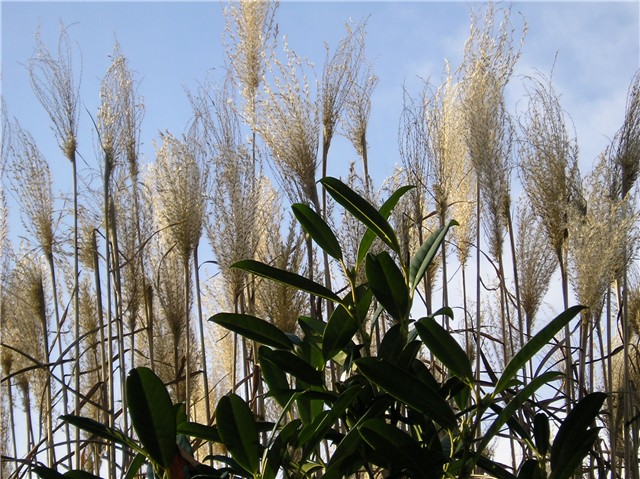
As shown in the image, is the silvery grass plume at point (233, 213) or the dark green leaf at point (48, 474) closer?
the dark green leaf at point (48, 474)

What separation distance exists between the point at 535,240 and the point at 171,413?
2525 mm

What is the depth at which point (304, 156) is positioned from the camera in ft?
9.76

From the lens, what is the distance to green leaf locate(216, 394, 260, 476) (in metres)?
1.29

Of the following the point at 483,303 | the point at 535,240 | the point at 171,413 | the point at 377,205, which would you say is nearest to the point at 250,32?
the point at 377,205

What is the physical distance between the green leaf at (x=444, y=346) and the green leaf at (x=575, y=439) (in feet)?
0.65

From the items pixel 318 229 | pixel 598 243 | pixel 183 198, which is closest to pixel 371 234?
pixel 318 229

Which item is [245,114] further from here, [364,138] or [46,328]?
[46,328]

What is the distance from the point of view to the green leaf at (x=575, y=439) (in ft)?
4.35

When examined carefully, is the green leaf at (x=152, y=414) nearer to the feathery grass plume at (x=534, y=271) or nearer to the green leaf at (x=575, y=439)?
the green leaf at (x=575, y=439)

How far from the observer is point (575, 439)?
135cm

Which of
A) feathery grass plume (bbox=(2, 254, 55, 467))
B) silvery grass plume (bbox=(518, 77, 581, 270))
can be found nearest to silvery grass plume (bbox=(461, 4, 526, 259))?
silvery grass plume (bbox=(518, 77, 581, 270))

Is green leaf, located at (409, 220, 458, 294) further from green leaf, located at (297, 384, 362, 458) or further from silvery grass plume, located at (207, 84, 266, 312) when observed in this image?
silvery grass plume, located at (207, 84, 266, 312)

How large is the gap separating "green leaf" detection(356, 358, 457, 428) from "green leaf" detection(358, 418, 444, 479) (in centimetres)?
5

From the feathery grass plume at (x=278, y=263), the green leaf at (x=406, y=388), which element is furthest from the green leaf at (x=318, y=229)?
the feathery grass plume at (x=278, y=263)
